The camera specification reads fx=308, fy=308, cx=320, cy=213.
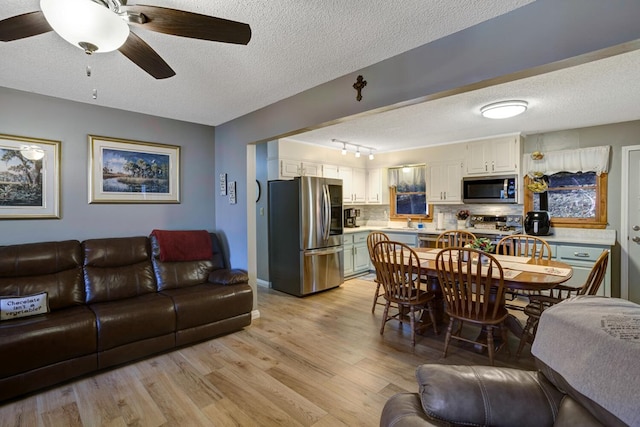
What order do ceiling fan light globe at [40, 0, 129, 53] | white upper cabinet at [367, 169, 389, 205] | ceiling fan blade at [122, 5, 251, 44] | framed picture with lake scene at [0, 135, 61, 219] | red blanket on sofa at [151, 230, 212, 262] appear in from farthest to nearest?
1. white upper cabinet at [367, 169, 389, 205]
2. red blanket on sofa at [151, 230, 212, 262]
3. framed picture with lake scene at [0, 135, 61, 219]
4. ceiling fan blade at [122, 5, 251, 44]
5. ceiling fan light globe at [40, 0, 129, 53]

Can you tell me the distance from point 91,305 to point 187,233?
3.78ft

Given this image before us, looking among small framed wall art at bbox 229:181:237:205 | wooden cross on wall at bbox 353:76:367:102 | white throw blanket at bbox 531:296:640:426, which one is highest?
wooden cross on wall at bbox 353:76:367:102

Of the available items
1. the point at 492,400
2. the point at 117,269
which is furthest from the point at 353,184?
the point at 492,400

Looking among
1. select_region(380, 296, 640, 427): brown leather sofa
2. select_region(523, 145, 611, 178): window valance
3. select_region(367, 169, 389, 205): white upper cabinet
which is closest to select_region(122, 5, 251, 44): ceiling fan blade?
select_region(380, 296, 640, 427): brown leather sofa

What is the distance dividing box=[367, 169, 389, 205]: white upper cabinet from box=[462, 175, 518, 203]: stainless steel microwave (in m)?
1.52

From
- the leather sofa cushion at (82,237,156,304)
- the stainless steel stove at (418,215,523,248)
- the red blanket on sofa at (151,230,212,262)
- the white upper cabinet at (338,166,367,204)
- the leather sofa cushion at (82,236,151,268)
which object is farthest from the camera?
the white upper cabinet at (338,166,367,204)

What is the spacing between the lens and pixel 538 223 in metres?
4.26

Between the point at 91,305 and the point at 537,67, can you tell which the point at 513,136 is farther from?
the point at 91,305

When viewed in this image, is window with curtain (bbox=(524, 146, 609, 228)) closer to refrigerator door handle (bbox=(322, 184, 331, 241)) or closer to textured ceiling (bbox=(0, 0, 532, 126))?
refrigerator door handle (bbox=(322, 184, 331, 241))

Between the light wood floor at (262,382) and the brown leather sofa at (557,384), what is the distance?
A: 108 cm

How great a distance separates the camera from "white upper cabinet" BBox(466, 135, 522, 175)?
4.46m

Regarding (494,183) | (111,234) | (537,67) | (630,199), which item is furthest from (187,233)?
(630,199)

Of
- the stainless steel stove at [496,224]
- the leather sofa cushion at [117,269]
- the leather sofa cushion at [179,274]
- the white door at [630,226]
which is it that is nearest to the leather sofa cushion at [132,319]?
the leather sofa cushion at [117,269]

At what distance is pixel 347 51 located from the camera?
2.14 m
